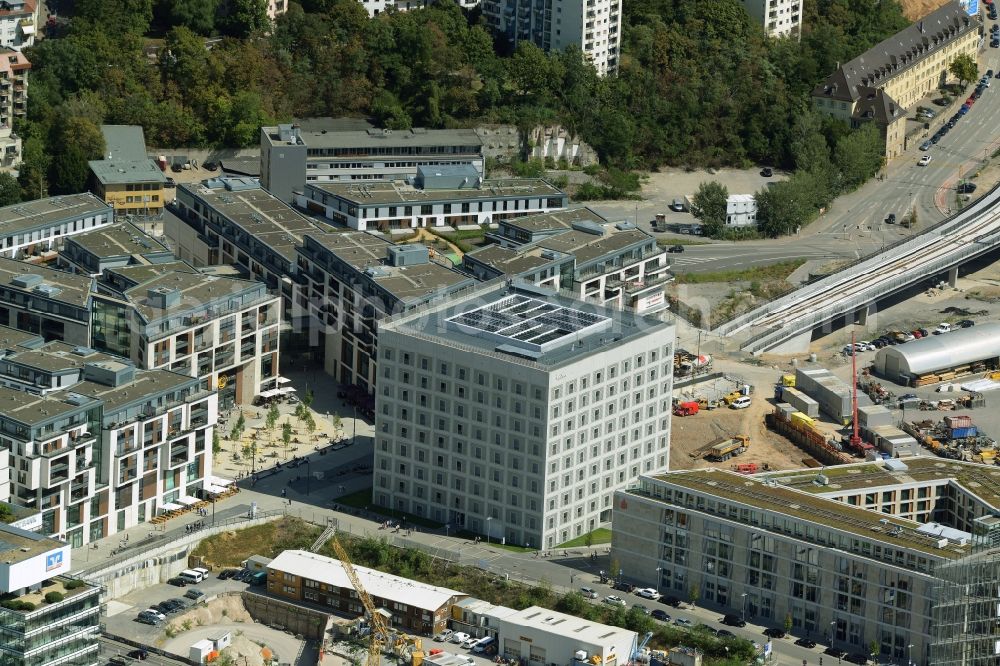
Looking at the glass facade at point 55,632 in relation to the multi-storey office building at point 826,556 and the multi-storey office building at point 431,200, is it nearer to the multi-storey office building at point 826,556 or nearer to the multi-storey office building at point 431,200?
the multi-storey office building at point 826,556

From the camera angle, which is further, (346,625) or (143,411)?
(143,411)

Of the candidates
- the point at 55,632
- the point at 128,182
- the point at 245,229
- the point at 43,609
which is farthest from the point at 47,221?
the point at 43,609

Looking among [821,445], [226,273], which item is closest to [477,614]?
[821,445]

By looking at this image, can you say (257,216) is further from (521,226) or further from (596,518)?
(596,518)

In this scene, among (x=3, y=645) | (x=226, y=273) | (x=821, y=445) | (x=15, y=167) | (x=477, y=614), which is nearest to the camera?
(x=3, y=645)

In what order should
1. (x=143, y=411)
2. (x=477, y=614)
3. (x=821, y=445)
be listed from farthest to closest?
1. (x=821, y=445)
2. (x=143, y=411)
3. (x=477, y=614)

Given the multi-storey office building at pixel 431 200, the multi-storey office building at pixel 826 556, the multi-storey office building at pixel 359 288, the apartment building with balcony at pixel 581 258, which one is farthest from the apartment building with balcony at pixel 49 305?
the multi-storey office building at pixel 826 556
